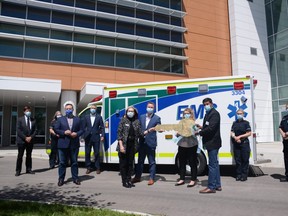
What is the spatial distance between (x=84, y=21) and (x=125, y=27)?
130 inches

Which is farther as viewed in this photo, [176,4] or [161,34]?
[176,4]

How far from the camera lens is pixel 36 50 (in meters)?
19.4

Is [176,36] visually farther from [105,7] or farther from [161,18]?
[105,7]

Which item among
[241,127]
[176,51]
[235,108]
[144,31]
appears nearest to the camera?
[241,127]

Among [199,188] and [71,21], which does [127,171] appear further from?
[71,21]

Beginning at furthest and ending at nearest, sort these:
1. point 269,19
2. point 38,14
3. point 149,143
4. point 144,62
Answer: point 269,19
point 144,62
point 38,14
point 149,143

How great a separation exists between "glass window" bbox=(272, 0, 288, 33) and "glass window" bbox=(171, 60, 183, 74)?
32.8 ft

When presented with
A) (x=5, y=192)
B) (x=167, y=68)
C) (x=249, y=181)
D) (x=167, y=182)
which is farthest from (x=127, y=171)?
(x=167, y=68)

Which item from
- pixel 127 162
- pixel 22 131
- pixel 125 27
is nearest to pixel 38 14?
pixel 125 27

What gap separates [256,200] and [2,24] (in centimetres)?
1937

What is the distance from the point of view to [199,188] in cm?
614

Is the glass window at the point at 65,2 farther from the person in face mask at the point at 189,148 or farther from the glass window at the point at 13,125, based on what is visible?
the person in face mask at the point at 189,148

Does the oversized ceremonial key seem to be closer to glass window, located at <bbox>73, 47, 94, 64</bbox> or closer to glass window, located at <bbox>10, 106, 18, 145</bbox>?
glass window, located at <bbox>73, 47, 94, 64</bbox>

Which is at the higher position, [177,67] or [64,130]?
[177,67]
